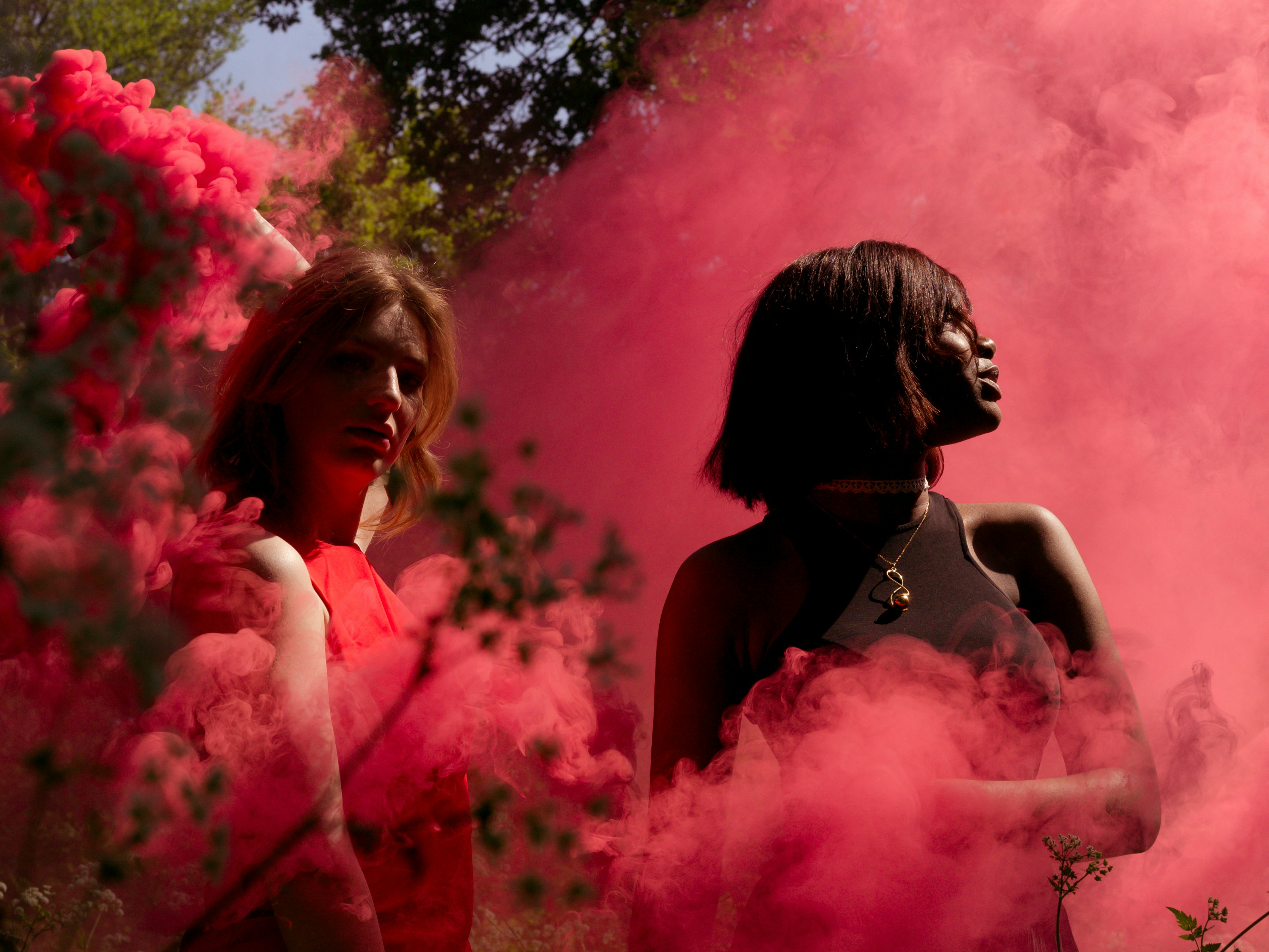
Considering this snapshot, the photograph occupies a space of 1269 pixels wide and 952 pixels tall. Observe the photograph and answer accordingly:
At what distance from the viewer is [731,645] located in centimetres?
179

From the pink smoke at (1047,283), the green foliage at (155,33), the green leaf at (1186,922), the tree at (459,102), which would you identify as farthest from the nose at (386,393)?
the green foliage at (155,33)

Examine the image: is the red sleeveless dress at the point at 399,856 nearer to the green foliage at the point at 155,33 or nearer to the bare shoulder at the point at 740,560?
the bare shoulder at the point at 740,560

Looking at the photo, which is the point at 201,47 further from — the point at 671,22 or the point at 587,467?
the point at 587,467

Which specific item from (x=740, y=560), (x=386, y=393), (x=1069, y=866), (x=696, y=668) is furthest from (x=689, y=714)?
(x=386, y=393)

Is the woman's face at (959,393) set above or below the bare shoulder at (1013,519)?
above

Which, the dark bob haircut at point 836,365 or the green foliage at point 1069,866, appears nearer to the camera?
the green foliage at point 1069,866

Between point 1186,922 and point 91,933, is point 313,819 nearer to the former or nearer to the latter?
point 91,933

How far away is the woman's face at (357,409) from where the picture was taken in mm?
1556

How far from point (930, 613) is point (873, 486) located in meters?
0.25

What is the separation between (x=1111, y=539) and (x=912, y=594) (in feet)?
4.02

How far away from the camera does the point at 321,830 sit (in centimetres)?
126

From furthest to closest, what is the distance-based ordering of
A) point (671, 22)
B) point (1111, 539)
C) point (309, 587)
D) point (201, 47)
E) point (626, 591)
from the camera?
1. point (201, 47)
2. point (671, 22)
3. point (1111, 539)
4. point (309, 587)
5. point (626, 591)

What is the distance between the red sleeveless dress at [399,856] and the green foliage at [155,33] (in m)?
4.70

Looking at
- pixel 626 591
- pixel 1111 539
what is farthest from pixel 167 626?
pixel 1111 539
